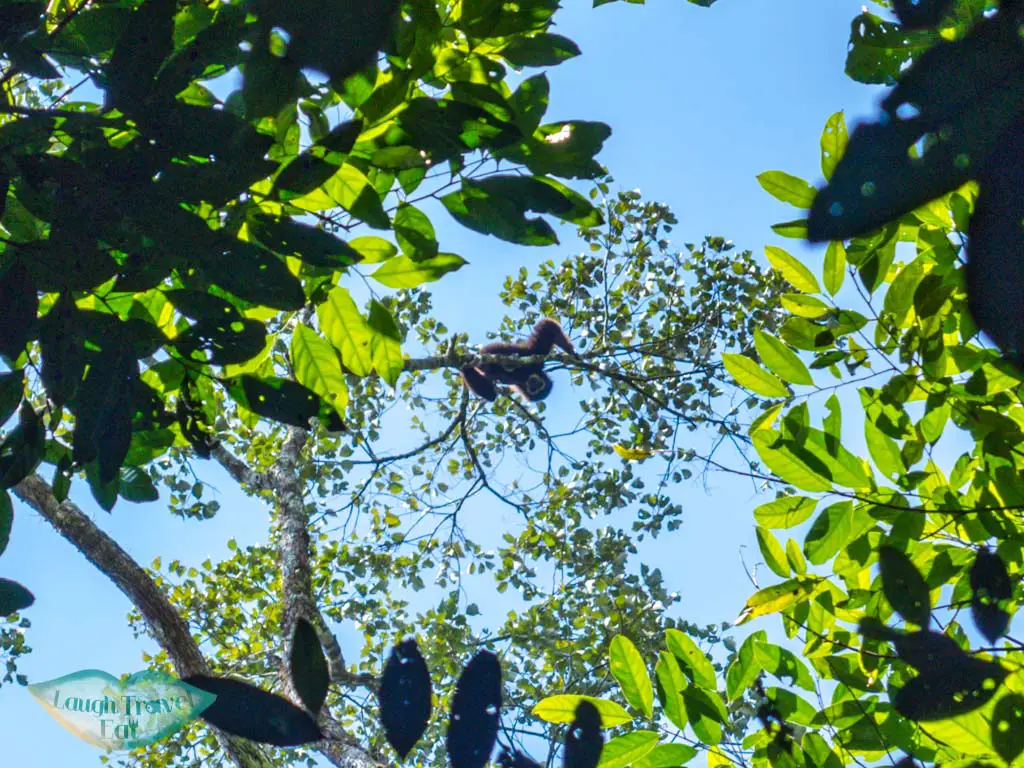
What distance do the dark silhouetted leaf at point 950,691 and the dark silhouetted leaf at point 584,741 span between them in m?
0.39

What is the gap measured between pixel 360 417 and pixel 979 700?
4.11m

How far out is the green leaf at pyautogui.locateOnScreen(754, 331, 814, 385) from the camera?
1511mm

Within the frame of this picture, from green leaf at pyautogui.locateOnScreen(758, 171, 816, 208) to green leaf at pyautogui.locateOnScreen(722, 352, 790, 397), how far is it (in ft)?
1.00

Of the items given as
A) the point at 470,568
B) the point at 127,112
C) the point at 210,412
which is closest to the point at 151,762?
the point at 470,568

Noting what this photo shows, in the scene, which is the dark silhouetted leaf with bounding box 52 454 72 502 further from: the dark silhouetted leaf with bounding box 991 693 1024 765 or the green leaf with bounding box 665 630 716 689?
the dark silhouetted leaf with bounding box 991 693 1024 765

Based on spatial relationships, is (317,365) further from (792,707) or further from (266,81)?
(792,707)

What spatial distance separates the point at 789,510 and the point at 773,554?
0.08m

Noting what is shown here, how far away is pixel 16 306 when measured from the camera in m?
0.98

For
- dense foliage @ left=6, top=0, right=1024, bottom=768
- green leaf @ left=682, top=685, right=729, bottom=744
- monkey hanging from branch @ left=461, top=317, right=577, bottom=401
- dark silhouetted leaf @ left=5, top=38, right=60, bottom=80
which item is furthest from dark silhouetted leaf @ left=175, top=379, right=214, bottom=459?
monkey hanging from branch @ left=461, top=317, right=577, bottom=401

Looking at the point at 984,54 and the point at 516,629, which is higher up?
the point at 516,629

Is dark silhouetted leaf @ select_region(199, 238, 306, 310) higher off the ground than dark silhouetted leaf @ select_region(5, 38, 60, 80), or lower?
lower

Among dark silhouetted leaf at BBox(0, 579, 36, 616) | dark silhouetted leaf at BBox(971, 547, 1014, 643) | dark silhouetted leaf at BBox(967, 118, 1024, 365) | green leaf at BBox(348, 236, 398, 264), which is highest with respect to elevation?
green leaf at BBox(348, 236, 398, 264)

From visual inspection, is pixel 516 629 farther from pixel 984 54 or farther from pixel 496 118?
pixel 984 54

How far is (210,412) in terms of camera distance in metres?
1.54
